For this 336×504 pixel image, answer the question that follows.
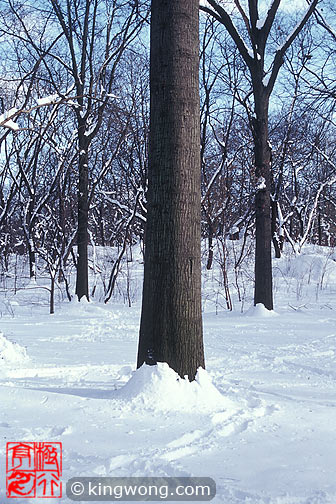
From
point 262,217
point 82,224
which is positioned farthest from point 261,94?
point 82,224

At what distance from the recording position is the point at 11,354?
18.4 feet

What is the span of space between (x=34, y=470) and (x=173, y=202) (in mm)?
2262

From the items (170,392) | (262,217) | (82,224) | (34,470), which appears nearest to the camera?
(34,470)

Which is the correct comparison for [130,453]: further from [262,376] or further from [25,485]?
[262,376]

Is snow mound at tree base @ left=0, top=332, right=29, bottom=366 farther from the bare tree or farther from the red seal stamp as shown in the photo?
the bare tree

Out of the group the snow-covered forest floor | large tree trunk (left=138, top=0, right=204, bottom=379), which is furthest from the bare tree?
large tree trunk (left=138, top=0, right=204, bottom=379)

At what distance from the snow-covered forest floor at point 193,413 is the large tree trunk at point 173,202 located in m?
0.28

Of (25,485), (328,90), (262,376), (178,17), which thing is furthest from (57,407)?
(328,90)

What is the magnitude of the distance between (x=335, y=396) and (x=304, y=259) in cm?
1362

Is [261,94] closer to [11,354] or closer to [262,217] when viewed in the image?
[262,217]

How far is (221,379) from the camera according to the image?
4828 millimetres

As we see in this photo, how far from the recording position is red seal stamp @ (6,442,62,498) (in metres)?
2.38

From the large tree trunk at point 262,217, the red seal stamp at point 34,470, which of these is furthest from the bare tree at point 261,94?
the red seal stamp at point 34,470

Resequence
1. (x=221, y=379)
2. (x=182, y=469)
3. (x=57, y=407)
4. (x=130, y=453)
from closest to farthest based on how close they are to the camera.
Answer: (x=182, y=469), (x=130, y=453), (x=57, y=407), (x=221, y=379)
